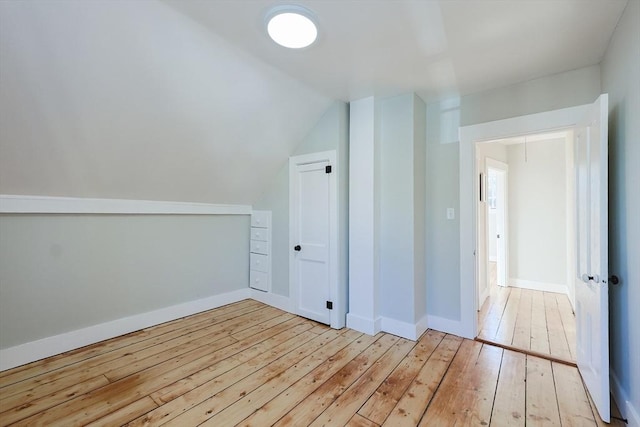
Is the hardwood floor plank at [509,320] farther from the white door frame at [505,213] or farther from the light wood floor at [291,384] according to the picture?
the white door frame at [505,213]

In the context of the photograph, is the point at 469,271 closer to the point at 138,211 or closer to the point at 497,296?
the point at 497,296

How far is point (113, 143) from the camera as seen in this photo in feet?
7.68

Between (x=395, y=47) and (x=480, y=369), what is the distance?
8.50 ft

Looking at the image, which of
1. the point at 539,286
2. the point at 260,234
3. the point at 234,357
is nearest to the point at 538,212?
the point at 539,286

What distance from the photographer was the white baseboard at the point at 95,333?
2.26 metres

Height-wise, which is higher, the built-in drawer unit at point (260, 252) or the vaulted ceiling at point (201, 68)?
the vaulted ceiling at point (201, 68)

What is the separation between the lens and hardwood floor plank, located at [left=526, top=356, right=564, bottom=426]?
1719 mm

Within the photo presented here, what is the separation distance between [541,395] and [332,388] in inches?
56.9

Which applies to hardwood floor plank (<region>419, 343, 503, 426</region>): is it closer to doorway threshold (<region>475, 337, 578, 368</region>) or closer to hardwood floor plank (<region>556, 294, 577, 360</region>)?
doorway threshold (<region>475, 337, 578, 368</region>)

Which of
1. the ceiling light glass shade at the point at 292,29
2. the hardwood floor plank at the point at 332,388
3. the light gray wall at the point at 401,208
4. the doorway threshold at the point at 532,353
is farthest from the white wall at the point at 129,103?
the doorway threshold at the point at 532,353

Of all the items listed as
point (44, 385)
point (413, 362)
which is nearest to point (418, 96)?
point (413, 362)

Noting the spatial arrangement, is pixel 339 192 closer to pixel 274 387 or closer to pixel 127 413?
pixel 274 387

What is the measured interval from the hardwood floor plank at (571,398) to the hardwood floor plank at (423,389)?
0.71 m

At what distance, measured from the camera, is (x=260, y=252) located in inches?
153
